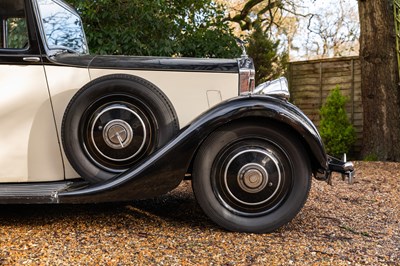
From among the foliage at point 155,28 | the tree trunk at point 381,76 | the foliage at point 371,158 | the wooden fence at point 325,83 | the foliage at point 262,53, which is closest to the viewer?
the foliage at point 155,28

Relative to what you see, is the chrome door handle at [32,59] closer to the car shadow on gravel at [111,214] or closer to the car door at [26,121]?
the car door at [26,121]

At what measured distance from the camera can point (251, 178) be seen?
10.1 ft

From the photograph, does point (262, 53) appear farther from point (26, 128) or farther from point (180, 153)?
point (180, 153)

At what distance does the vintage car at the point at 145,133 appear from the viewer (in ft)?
9.97

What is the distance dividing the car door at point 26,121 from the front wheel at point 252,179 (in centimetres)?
113

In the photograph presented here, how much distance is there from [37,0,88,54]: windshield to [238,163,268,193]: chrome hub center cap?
1713 millimetres

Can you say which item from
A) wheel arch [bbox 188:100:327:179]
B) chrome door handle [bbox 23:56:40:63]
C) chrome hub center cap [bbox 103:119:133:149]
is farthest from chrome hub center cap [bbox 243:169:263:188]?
chrome door handle [bbox 23:56:40:63]

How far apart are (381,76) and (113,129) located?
19.2 ft

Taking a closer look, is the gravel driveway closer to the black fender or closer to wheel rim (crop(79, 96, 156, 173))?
the black fender

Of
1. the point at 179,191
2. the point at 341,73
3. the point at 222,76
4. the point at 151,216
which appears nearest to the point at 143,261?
the point at 151,216

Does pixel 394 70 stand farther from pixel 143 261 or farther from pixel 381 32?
pixel 143 261

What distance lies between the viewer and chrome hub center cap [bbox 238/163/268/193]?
3.08m

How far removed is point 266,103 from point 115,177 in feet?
Result: 3.56

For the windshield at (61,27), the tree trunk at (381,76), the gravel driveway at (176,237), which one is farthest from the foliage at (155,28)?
the gravel driveway at (176,237)
